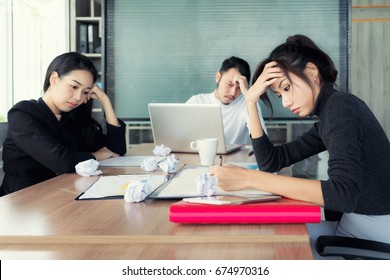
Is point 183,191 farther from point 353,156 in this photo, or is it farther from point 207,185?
point 353,156

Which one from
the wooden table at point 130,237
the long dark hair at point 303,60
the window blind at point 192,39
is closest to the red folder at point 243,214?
the wooden table at point 130,237

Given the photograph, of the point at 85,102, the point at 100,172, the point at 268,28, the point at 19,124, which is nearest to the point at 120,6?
the point at 268,28

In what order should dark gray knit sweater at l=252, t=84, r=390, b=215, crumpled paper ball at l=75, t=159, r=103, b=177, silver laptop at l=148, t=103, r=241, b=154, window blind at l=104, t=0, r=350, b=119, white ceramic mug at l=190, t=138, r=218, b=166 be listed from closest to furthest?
dark gray knit sweater at l=252, t=84, r=390, b=215
crumpled paper ball at l=75, t=159, r=103, b=177
white ceramic mug at l=190, t=138, r=218, b=166
silver laptop at l=148, t=103, r=241, b=154
window blind at l=104, t=0, r=350, b=119

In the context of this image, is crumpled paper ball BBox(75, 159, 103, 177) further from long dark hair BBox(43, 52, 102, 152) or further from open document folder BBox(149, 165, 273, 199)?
long dark hair BBox(43, 52, 102, 152)

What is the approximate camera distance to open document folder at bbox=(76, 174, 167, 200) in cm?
127

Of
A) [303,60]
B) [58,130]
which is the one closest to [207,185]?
[303,60]

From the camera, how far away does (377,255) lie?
3.38ft

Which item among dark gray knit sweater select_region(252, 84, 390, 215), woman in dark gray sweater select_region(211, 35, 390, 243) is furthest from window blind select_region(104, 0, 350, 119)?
Answer: dark gray knit sweater select_region(252, 84, 390, 215)

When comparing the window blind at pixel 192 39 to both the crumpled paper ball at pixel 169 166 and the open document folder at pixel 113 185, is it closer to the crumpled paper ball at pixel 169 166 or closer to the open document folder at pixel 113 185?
the crumpled paper ball at pixel 169 166

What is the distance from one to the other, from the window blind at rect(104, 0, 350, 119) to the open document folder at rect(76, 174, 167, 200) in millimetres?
2915

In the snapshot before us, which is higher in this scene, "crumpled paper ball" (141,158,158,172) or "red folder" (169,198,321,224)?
"red folder" (169,198,321,224)

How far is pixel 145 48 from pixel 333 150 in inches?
136
